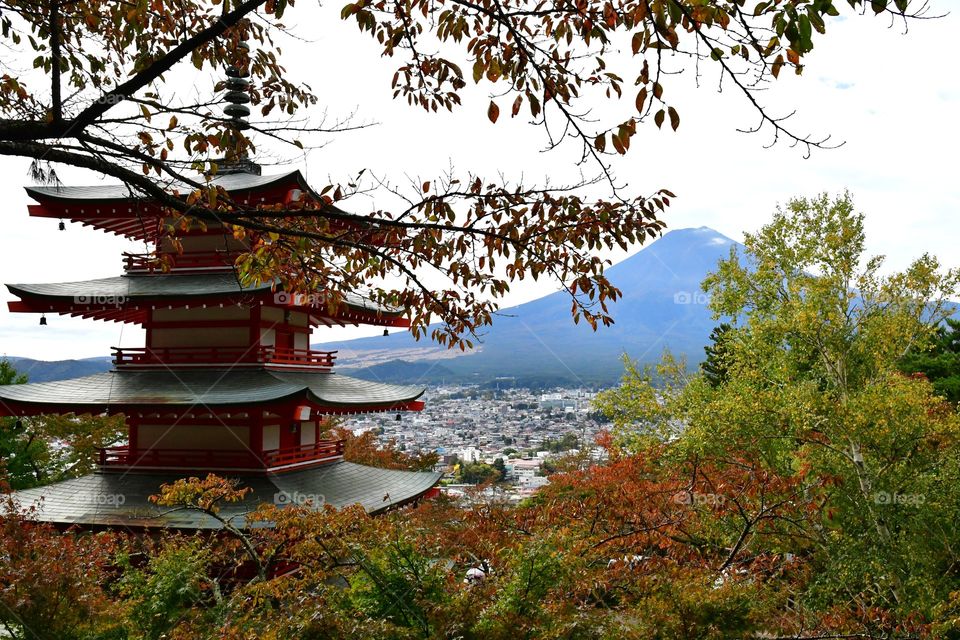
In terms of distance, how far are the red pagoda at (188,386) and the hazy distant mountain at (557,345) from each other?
5645cm

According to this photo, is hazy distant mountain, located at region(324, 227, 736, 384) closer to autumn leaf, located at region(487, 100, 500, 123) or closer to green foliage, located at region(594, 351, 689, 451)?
green foliage, located at region(594, 351, 689, 451)

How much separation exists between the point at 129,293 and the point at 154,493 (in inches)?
121

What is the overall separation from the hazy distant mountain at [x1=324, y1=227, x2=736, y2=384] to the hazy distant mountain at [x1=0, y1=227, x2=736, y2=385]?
0.52 feet

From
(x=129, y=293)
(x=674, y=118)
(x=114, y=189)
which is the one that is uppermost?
(x=114, y=189)

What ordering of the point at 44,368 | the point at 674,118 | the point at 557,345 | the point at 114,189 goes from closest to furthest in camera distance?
the point at 674,118, the point at 114,189, the point at 44,368, the point at 557,345

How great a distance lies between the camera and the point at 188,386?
387 inches

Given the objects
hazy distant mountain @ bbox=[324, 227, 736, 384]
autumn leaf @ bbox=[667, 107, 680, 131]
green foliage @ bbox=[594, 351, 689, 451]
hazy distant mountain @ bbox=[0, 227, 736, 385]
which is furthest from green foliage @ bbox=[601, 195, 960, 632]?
hazy distant mountain @ bbox=[324, 227, 736, 384]

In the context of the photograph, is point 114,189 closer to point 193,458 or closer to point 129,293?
point 129,293

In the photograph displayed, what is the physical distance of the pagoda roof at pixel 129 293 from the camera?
952 centimetres

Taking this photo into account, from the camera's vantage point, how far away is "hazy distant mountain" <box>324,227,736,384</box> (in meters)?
100

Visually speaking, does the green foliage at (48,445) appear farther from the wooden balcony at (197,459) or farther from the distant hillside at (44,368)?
the wooden balcony at (197,459)

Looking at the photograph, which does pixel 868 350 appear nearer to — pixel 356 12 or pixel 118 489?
pixel 356 12

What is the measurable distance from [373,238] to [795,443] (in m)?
10.4

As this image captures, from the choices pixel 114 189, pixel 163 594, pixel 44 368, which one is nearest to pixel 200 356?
pixel 114 189
